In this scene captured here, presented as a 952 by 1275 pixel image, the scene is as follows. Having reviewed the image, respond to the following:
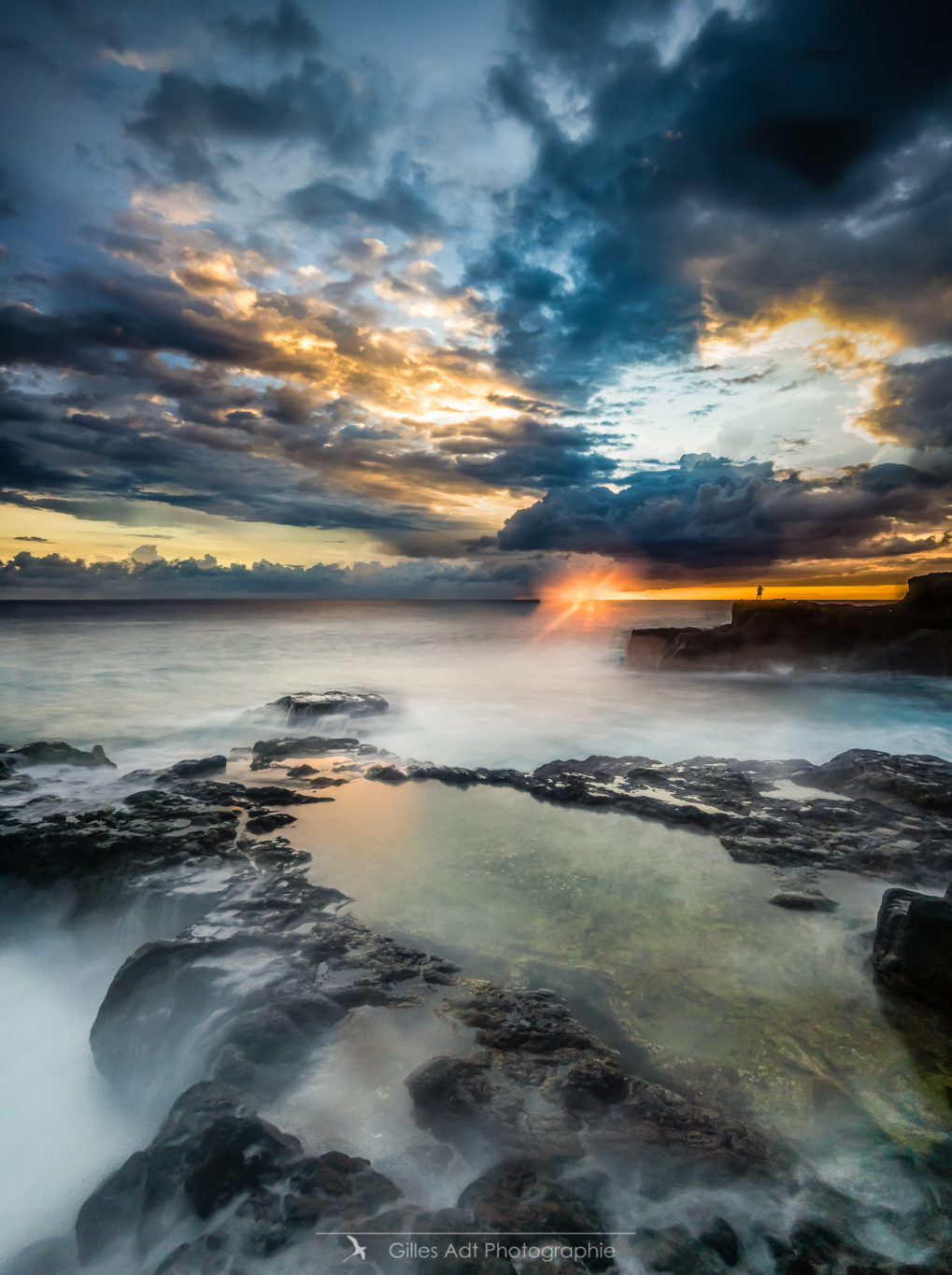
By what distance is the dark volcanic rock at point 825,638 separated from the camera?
24406 millimetres

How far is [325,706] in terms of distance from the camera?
52.6 ft

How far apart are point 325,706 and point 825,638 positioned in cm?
2273

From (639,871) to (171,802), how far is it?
6760mm

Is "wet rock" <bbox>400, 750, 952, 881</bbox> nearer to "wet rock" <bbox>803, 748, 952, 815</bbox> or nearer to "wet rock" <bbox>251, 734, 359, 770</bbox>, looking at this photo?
"wet rock" <bbox>803, 748, 952, 815</bbox>

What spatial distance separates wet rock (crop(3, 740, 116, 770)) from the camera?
1102cm

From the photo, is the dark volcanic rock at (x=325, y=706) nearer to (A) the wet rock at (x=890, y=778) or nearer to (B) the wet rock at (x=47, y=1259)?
(A) the wet rock at (x=890, y=778)

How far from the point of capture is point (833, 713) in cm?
1822

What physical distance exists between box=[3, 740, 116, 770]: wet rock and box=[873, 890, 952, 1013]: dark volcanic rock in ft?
40.5

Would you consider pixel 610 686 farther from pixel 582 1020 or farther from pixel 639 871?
pixel 582 1020

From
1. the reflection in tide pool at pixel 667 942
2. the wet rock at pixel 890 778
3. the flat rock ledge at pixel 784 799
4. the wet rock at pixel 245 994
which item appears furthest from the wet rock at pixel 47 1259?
the wet rock at pixel 890 778

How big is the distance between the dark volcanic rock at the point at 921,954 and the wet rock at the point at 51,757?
12.3 m

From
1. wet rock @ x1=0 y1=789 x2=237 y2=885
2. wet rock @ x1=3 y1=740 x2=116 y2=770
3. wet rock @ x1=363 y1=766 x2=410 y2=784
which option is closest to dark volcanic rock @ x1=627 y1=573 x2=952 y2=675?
wet rock @ x1=363 y1=766 x2=410 y2=784

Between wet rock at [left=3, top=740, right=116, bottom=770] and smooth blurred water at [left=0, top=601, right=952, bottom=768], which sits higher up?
wet rock at [left=3, top=740, right=116, bottom=770]

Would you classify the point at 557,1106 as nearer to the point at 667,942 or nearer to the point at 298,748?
the point at 667,942
